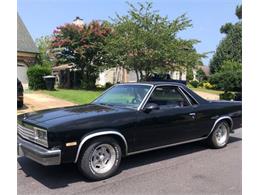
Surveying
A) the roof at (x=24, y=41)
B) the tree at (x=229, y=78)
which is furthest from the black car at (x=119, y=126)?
the tree at (x=229, y=78)

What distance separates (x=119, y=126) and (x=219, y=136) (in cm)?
284

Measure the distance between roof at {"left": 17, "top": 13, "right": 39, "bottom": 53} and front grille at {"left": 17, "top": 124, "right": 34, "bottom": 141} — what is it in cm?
2120

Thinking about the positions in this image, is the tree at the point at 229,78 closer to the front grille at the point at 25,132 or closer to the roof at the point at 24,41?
the roof at the point at 24,41

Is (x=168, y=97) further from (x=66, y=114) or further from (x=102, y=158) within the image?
(x=66, y=114)

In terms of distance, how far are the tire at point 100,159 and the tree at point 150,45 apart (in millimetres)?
15714

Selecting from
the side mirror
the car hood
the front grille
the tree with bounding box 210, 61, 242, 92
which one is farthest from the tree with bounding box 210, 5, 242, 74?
the front grille

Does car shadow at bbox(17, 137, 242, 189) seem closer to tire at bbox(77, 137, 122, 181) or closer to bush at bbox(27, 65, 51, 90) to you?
tire at bbox(77, 137, 122, 181)

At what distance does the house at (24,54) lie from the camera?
81.9ft

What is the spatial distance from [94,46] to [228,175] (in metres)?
20.4

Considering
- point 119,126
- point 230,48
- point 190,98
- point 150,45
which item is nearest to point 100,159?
point 119,126

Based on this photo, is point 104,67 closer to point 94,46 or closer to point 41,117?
point 94,46

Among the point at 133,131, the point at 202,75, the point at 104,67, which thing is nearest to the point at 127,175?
the point at 133,131
